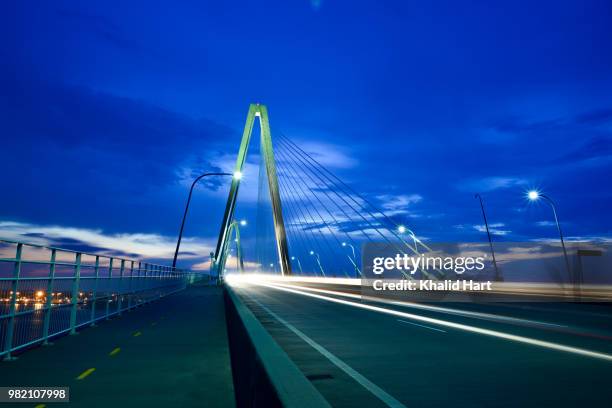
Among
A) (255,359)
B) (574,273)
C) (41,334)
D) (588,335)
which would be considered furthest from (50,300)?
(574,273)

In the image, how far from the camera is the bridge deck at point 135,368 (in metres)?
7.17

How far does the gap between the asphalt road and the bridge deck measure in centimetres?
148

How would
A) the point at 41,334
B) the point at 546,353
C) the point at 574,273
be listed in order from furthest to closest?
the point at 574,273, the point at 41,334, the point at 546,353

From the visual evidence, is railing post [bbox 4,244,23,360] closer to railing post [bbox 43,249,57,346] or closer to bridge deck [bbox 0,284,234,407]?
bridge deck [bbox 0,284,234,407]

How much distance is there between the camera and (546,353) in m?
10.2

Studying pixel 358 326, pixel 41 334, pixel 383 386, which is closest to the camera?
pixel 383 386

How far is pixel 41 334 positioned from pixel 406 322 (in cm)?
992

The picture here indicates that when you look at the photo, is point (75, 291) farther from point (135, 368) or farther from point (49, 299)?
point (135, 368)

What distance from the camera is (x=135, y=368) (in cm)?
905

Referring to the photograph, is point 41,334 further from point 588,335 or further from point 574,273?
point 574,273

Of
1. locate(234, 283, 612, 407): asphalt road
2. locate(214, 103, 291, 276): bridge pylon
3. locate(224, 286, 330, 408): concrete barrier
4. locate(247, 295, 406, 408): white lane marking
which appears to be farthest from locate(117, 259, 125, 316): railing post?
locate(214, 103, 291, 276): bridge pylon

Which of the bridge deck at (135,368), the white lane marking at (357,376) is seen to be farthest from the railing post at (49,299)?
the white lane marking at (357,376)

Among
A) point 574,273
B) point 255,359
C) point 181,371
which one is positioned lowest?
point 181,371

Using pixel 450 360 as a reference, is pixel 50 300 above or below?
above
